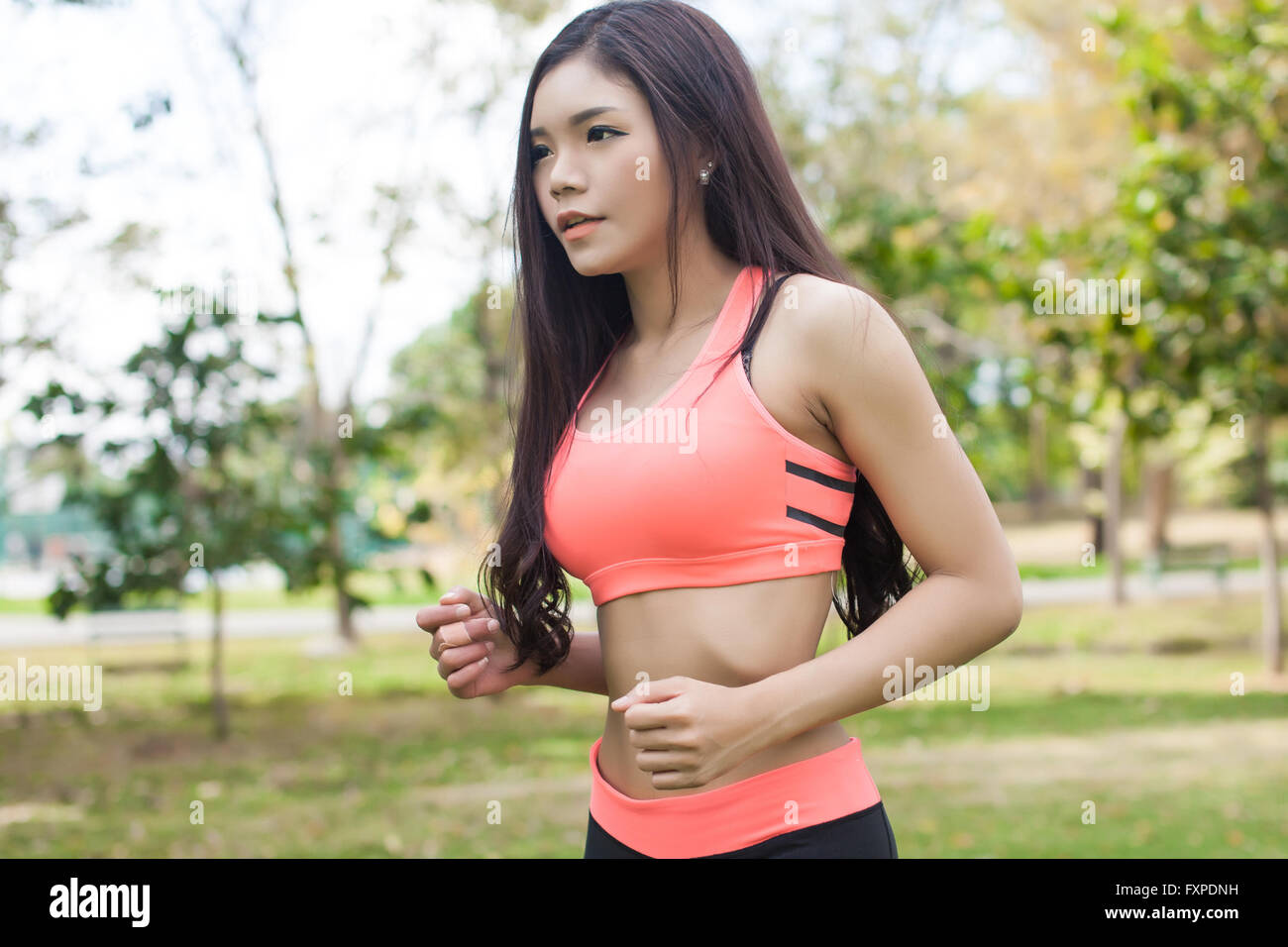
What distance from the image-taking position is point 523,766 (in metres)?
8.85

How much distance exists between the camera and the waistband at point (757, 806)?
1.57m

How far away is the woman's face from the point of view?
65.0 inches

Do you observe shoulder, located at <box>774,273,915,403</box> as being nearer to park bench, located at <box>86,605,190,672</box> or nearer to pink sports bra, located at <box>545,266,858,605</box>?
pink sports bra, located at <box>545,266,858,605</box>

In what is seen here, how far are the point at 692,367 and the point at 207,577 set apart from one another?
791 cm

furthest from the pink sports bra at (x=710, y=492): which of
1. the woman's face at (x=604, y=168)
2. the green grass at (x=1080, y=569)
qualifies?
the green grass at (x=1080, y=569)

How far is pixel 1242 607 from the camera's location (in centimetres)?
1661

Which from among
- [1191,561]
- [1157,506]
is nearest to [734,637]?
[1191,561]

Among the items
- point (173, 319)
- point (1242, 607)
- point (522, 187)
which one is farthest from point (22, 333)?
point (1242, 607)

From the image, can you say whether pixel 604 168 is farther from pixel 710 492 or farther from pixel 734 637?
pixel 734 637

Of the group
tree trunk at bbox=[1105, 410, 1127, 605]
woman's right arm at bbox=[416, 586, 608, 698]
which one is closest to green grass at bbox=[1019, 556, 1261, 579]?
tree trunk at bbox=[1105, 410, 1127, 605]

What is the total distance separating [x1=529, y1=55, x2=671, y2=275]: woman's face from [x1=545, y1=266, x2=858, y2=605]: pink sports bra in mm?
180

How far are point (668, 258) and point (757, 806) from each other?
31.5 inches

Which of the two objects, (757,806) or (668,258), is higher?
(668,258)
